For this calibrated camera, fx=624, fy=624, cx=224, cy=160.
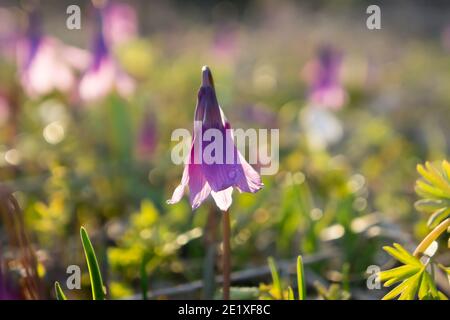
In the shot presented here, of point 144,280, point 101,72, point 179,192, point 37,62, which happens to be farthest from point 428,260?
point 37,62

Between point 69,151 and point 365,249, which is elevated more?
point 69,151

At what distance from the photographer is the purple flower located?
1291mm

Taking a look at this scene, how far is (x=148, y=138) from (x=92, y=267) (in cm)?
161

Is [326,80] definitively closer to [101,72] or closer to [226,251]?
[101,72]

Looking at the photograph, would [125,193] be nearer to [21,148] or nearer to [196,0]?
[21,148]

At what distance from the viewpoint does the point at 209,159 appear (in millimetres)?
1306

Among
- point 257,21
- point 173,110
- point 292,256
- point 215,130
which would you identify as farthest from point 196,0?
point 215,130

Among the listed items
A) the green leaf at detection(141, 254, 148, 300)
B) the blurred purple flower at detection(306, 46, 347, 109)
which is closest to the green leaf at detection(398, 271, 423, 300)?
the green leaf at detection(141, 254, 148, 300)

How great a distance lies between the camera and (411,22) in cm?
803

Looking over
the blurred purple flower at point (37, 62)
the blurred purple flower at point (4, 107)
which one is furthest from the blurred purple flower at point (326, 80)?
the blurred purple flower at point (4, 107)

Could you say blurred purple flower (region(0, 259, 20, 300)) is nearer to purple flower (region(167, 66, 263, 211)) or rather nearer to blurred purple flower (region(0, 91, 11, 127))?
purple flower (region(167, 66, 263, 211))

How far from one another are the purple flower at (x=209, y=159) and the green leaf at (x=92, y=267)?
0.23 metres

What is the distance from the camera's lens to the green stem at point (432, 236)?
127 cm
